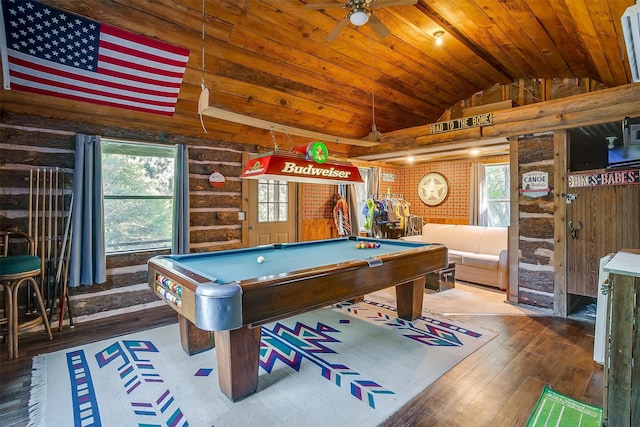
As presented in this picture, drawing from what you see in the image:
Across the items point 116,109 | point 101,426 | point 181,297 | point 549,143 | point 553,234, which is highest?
point 116,109

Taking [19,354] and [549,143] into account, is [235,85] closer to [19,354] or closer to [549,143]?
Answer: [19,354]

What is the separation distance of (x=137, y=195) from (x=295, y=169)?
2583 millimetres

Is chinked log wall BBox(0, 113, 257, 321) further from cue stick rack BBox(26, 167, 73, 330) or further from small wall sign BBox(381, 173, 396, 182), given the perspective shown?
small wall sign BBox(381, 173, 396, 182)

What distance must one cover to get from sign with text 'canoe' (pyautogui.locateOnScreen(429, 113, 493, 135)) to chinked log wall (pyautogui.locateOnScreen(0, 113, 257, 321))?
2.99 m

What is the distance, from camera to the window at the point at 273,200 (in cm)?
539

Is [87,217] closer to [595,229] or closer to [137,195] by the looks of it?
[137,195]

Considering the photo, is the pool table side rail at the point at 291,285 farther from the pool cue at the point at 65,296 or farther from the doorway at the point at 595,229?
the doorway at the point at 595,229

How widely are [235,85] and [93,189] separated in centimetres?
212

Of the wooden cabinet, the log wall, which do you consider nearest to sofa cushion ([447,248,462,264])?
the log wall

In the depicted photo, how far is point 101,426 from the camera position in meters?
1.91

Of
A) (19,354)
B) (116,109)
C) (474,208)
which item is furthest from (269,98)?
(474,208)

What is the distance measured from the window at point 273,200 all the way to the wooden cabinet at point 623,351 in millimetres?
4468

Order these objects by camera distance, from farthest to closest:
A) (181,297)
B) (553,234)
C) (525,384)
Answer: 1. (553,234)
2. (525,384)
3. (181,297)

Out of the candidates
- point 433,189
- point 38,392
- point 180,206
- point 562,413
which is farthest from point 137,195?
point 433,189
